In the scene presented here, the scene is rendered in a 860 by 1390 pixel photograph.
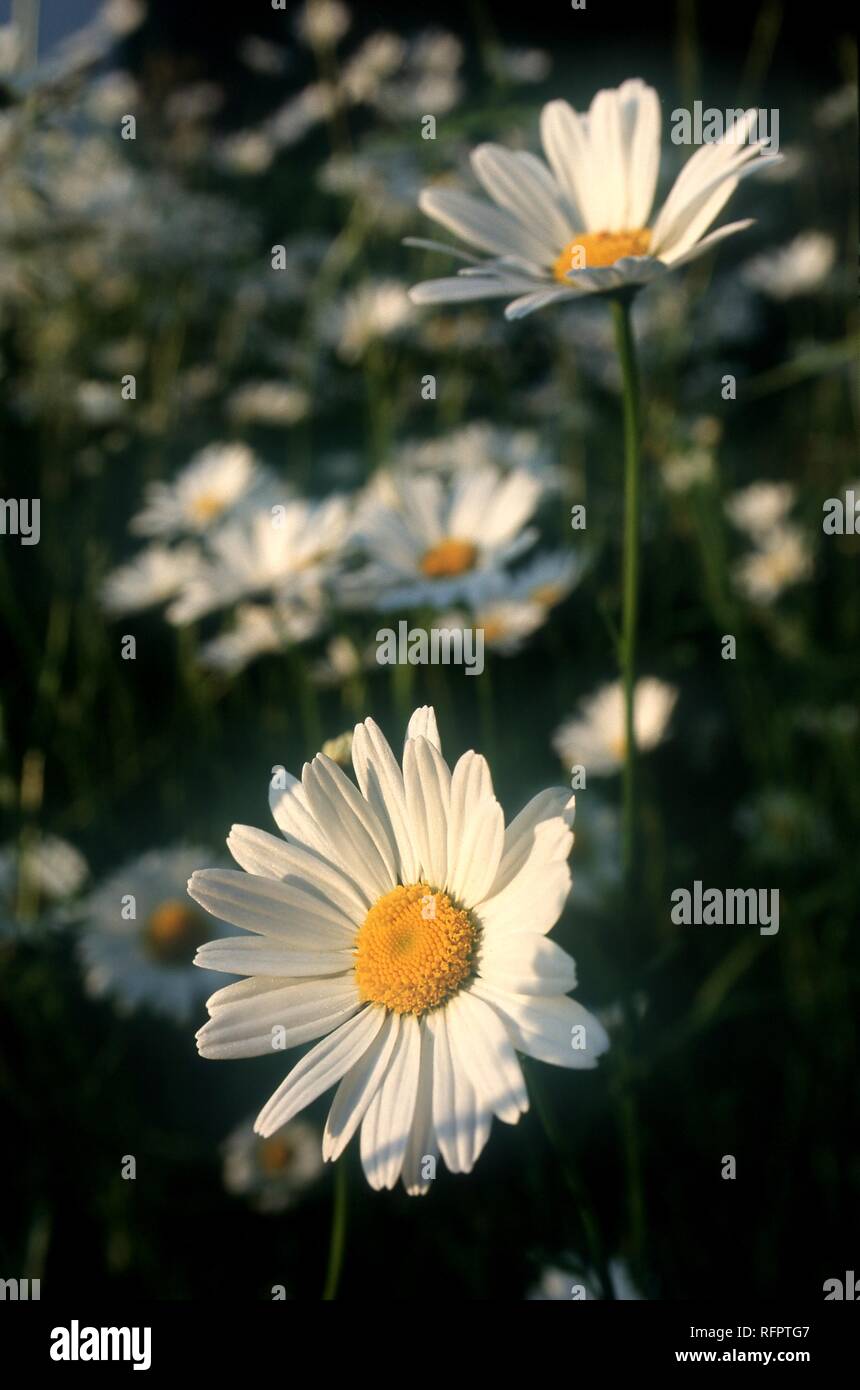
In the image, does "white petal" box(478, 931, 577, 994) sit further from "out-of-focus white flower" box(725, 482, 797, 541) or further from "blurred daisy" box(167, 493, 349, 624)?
"out-of-focus white flower" box(725, 482, 797, 541)

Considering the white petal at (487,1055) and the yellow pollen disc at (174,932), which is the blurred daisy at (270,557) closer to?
Answer: the yellow pollen disc at (174,932)

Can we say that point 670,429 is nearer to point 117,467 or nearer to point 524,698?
point 524,698

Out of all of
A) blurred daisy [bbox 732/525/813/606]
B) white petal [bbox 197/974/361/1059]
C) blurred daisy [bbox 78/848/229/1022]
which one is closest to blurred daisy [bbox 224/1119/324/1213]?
blurred daisy [bbox 78/848/229/1022]

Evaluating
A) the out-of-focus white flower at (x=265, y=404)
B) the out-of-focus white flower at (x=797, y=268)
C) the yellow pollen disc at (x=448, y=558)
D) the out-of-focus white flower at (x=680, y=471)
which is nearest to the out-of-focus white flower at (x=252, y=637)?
the yellow pollen disc at (x=448, y=558)

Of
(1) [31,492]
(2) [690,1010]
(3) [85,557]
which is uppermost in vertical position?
(1) [31,492]

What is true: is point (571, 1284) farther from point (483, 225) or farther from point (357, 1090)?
point (483, 225)

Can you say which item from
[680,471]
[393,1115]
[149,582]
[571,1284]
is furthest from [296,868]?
[680,471]
